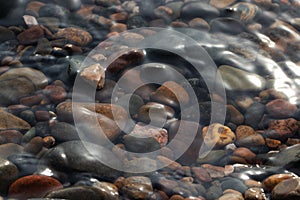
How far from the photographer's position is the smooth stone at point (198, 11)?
4.38m

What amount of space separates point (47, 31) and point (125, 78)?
0.98 metres

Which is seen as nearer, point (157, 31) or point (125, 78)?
point (125, 78)

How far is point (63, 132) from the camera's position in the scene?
10.4 ft

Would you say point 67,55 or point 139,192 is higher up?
point 67,55

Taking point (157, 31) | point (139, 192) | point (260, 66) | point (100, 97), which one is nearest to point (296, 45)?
point (260, 66)

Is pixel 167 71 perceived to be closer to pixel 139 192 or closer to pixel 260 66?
pixel 260 66

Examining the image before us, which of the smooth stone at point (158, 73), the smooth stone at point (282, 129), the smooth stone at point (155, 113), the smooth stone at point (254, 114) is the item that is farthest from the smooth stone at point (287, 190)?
the smooth stone at point (158, 73)

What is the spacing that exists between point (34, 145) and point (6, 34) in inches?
54.9

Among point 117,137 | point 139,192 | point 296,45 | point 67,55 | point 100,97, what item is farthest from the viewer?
point 296,45

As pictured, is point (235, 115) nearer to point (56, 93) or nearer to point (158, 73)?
point (158, 73)

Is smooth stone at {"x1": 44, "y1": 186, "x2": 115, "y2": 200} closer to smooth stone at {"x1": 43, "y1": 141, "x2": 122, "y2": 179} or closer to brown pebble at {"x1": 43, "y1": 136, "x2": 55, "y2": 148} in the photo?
smooth stone at {"x1": 43, "y1": 141, "x2": 122, "y2": 179}

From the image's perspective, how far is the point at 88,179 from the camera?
285cm

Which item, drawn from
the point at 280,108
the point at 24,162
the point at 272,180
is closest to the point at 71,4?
the point at 24,162

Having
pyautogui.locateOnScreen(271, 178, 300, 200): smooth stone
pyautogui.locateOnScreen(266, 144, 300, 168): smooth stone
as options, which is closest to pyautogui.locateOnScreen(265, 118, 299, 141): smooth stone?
pyautogui.locateOnScreen(266, 144, 300, 168): smooth stone
